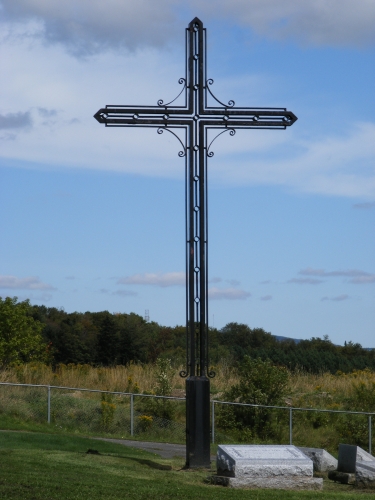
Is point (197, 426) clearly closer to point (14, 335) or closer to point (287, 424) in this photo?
point (287, 424)

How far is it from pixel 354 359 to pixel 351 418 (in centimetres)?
2465

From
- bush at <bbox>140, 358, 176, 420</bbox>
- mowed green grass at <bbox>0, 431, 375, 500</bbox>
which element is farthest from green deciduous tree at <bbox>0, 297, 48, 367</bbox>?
mowed green grass at <bbox>0, 431, 375, 500</bbox>

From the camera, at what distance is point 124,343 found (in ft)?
166

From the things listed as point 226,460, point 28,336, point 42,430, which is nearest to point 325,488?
point 226,460

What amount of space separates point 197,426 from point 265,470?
4.89 feet

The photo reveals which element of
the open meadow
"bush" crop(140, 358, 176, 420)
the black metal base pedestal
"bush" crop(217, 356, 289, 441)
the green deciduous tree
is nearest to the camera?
the black metal base pedestal

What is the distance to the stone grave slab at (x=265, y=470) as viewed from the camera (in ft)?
32.9

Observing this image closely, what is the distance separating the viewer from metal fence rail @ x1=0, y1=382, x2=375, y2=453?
65.0 ft

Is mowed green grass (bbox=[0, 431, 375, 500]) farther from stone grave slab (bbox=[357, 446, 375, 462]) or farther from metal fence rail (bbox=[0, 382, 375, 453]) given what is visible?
metal fence rail (bbox=[0, 382, 375, 453])

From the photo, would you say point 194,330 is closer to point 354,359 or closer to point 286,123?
point 286,123

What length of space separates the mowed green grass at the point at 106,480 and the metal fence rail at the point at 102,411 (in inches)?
299

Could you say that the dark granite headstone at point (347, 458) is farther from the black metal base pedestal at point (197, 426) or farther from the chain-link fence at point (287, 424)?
the chain-link fence at point (287, 424)

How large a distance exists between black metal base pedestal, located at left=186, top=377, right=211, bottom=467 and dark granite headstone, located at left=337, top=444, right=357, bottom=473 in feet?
6.60

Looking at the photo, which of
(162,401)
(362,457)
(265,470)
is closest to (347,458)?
(362,457)
